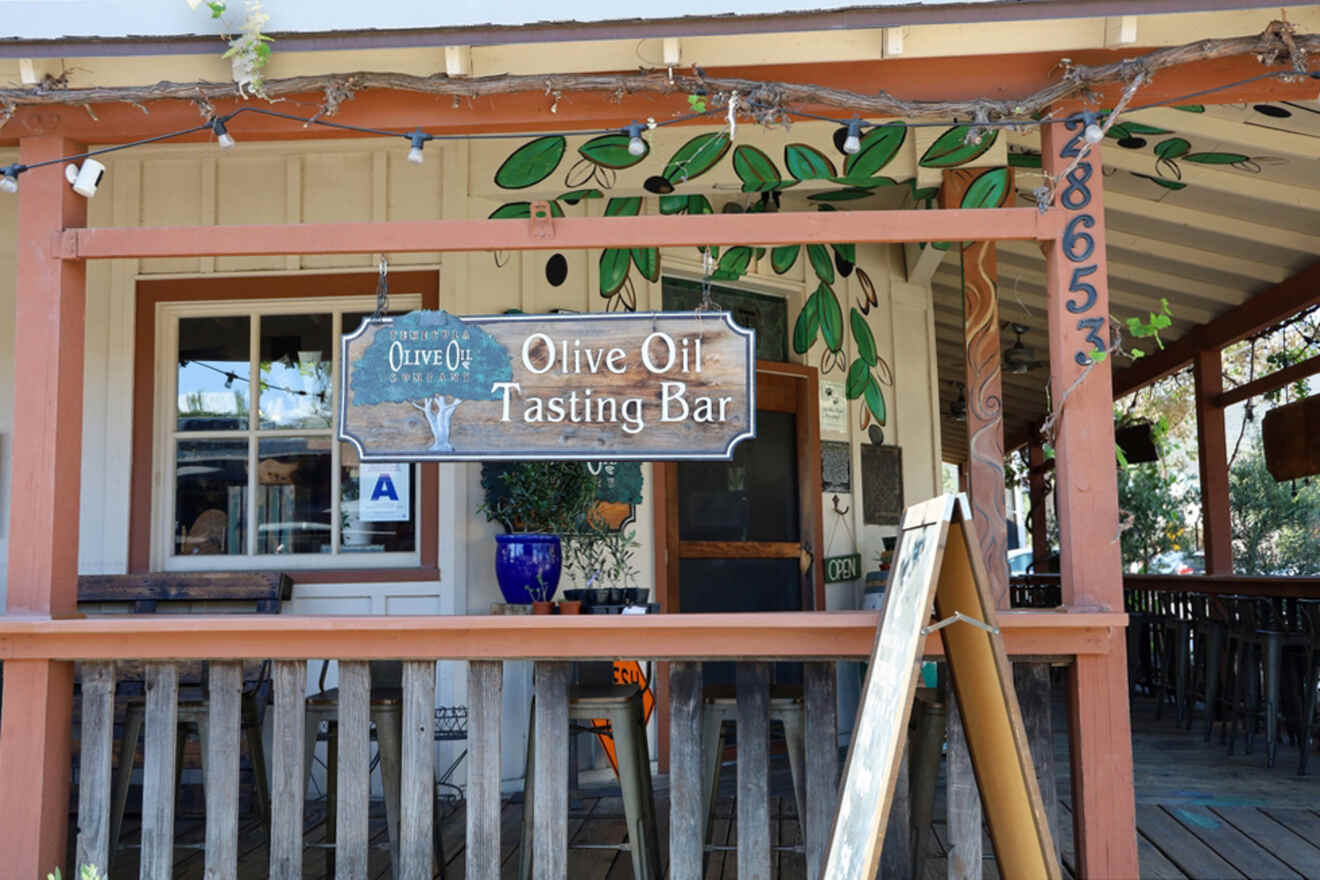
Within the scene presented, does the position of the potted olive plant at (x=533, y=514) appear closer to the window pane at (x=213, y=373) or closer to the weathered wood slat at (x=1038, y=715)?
the window pane at (x=213, y=373)

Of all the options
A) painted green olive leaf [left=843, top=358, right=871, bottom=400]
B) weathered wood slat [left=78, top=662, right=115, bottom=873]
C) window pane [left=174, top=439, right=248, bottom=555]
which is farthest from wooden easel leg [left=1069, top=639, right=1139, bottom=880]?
window pane [left=174, top=439, right=248, bottom=555]

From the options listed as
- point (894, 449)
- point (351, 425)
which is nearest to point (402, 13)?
point (351, 425)

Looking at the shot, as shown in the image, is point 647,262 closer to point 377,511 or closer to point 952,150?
point 952,150

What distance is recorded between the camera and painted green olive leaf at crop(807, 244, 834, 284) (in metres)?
6.11

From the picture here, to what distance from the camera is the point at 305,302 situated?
570 cm

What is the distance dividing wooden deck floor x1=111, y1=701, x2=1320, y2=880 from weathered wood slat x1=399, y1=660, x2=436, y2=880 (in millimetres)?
511

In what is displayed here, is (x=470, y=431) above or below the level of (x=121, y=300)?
below

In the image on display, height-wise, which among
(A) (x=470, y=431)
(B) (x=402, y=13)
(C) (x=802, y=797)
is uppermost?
(B) (x=402, y=13)

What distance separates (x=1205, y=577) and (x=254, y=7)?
6902 mm

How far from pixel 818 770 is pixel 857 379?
3600mm

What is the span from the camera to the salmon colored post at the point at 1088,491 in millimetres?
3350

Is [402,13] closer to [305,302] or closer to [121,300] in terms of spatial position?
[305,302]

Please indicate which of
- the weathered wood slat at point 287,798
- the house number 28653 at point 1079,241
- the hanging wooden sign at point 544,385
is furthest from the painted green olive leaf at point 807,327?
the weathered wood slat at point 287,798

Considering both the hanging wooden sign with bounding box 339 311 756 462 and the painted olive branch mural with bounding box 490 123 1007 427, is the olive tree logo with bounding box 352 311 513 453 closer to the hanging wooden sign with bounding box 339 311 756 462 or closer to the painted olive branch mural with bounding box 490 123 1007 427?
the hanging wooden sign with bounding box 339 311 756 462
